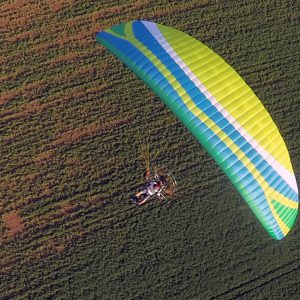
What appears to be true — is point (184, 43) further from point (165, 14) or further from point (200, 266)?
point (200, 266)

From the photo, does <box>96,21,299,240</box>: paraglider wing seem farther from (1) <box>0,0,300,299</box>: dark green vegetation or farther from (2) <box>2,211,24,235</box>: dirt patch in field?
(2) <box>2,211,24,235</box>: dirt patch in field

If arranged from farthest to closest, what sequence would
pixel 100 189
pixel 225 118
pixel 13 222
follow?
pixel 100 189 → pixel 13 222 → pixel 225 118

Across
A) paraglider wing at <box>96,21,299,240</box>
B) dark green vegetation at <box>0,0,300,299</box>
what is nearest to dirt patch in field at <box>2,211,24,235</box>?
dark green vegetation at <box>0,0,300,299</box>

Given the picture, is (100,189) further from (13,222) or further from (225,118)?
(225,118)

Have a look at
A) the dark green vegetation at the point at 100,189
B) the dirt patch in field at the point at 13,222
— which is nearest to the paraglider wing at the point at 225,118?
the dark green vegetation at the point at 100,189

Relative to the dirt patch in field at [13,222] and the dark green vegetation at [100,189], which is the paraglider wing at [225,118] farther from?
the dirt patch in field at [13,222]

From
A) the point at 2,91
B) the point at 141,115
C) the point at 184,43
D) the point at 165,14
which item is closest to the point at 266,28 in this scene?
the point at 165,14

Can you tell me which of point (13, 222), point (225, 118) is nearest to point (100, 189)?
point (13, 222)
